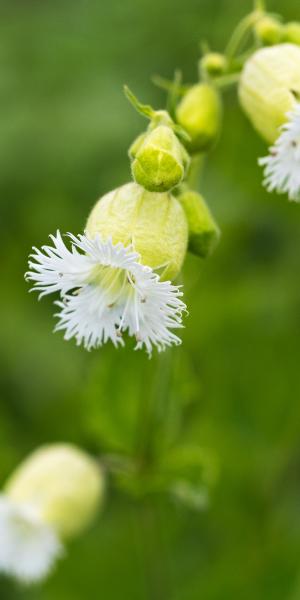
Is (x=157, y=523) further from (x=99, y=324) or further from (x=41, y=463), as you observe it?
(x=99, y=324)

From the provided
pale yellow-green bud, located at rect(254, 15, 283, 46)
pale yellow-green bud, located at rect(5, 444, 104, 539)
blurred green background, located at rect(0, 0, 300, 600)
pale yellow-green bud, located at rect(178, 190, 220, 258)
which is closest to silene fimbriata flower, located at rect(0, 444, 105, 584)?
pale yellow-green bud, located at rect(5, 444, 104, 539)

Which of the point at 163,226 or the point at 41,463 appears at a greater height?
the point at 163,226

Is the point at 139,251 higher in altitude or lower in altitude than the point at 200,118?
lower

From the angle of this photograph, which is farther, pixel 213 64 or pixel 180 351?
pixel 180 351

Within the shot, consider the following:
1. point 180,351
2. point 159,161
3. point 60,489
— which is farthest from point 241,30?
point 60,489

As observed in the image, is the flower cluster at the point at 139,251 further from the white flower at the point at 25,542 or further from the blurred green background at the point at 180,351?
the white flower at the point at 25,542

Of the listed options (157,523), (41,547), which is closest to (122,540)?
(157,523)

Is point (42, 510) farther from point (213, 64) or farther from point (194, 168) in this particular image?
point (213, 64)
